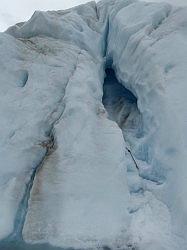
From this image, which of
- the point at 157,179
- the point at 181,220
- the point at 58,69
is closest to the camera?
the point at 181,220

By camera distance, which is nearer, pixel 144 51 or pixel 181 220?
pixel 181 220

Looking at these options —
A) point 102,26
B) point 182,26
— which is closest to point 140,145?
point 182,26

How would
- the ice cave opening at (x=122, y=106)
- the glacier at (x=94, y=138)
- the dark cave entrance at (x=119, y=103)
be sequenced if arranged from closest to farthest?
the glacier at (x=94, y=138) < the ice cave opening at (x=122, y=106) < the dark cave entrance at (x=119, y=103)

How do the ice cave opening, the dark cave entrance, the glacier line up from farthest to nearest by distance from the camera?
the dark cave entrance
the ice cave opening
the glacier

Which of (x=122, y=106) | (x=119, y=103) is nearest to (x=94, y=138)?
(x=122, y=106)

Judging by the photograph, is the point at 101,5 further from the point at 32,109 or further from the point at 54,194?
the point at 54,194

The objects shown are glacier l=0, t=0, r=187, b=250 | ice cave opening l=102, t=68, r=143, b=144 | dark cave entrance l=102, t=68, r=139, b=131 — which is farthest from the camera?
dark cave entrance l=102, t=68, r=139, b=131

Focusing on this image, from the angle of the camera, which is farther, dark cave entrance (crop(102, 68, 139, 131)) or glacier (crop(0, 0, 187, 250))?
dark cave entrance (crop(102, 68, 139, 131))

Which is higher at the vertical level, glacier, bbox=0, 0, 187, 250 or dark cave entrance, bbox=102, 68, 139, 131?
glacier, bbox=0, 0, 187, 250
